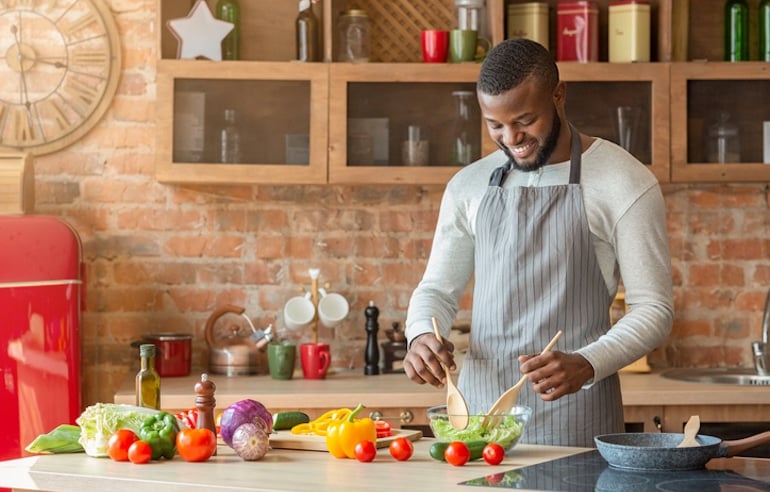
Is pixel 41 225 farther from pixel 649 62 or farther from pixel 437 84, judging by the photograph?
pixel 649 62

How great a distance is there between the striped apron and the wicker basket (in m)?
1.61

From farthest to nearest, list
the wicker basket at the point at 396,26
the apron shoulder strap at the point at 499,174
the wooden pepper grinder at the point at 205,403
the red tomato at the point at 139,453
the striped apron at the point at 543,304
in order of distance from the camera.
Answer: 1. the wicker basket at the point at 396,26
2. the apron shoulder strap at the point at 499,174
3. the striped apron at the point at 543,304
4. the wooden pepper grinder at the point at 205,403
5. the red tomato at the point at 139,453

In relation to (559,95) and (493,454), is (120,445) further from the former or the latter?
(559,95)

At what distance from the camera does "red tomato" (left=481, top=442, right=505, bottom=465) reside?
7.19 feet

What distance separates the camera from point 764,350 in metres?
4.07

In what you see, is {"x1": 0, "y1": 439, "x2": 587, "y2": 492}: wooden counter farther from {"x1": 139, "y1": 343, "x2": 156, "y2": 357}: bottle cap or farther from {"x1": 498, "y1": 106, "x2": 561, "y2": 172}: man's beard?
{"x1": 498, "y1": 106, "x2": 561, "y2": 172}: man's beard

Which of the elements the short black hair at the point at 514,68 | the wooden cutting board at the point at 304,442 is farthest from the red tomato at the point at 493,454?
the short black hair at the point at 514,68

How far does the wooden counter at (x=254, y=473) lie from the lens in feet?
6.59

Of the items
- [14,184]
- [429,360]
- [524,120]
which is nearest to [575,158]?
[524,120]

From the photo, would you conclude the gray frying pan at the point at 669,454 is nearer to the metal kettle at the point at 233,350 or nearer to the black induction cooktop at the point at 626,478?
the black induction cooktop at the point at 626,478

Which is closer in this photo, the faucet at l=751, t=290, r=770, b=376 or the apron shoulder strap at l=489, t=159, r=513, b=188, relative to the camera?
the apron shoulder strap at l=489, t=159, r=513, b=188

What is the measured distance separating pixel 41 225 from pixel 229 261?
2.85ft

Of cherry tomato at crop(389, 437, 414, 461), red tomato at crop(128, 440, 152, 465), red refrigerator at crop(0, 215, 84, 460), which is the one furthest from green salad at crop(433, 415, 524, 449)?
red refrigerator at crop(0, 215, 84, 460)

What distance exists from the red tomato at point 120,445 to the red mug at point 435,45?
2.16 meters
